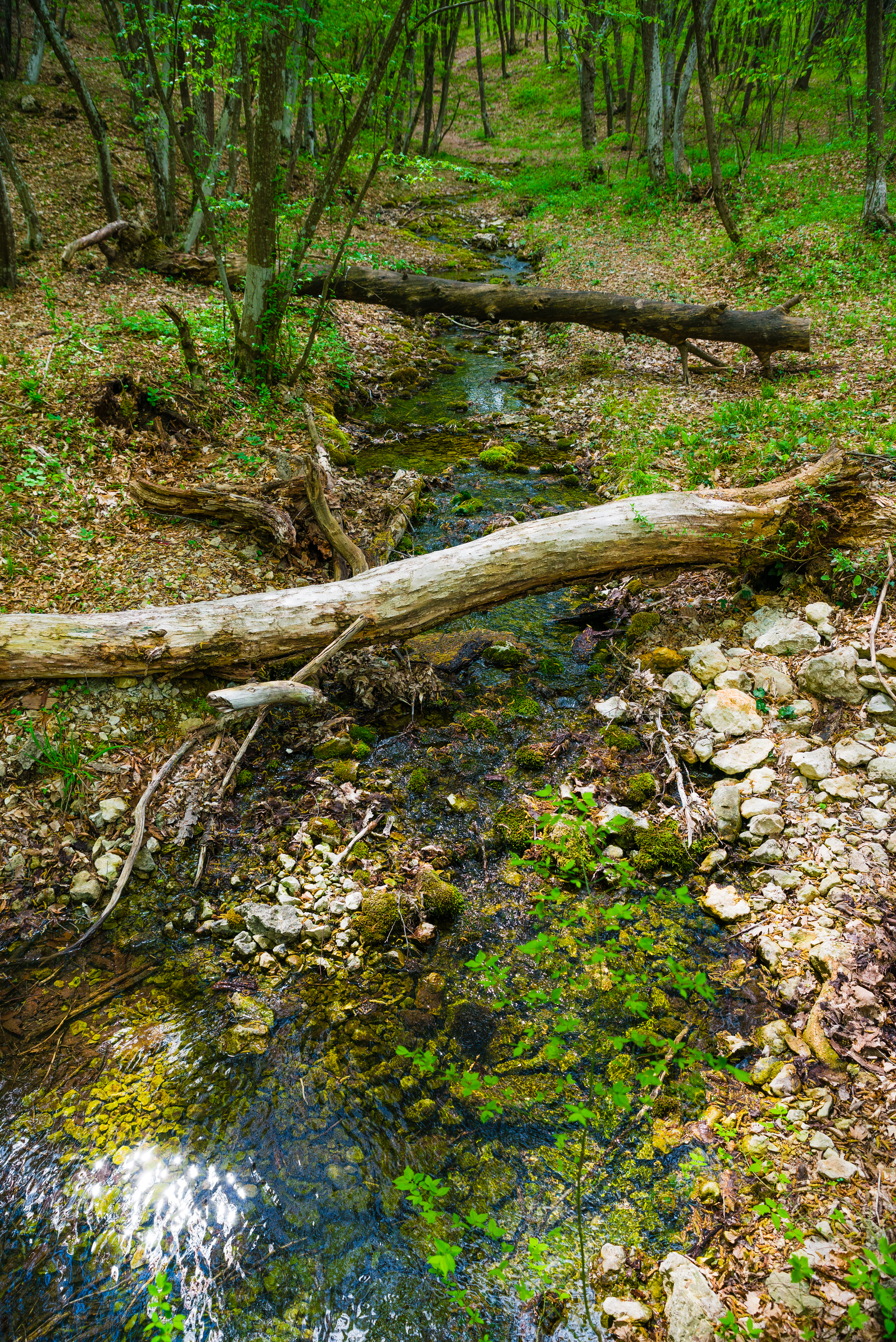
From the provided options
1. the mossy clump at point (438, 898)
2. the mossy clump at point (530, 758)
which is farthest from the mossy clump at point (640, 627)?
the mossy clump at point (438, 898)

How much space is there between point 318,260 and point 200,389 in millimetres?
2724

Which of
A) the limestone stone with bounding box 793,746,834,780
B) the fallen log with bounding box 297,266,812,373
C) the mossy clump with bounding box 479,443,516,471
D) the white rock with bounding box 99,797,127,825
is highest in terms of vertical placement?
the fallen log with bounding box 297,266,812,373

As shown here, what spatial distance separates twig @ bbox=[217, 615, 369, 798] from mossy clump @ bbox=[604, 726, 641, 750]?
7.58 feet

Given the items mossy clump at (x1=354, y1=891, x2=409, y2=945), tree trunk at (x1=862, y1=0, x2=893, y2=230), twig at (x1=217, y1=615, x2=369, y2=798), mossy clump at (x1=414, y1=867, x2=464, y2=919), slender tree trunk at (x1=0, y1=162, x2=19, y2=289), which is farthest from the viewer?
tree trunk at (x1=862, y1=0, x2=893, y2=230)

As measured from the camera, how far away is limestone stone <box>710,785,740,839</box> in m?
4.55

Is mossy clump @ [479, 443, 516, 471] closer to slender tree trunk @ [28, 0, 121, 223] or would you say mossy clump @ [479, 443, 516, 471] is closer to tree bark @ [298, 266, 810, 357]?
tree bark @ [298, 266, 810, 357]

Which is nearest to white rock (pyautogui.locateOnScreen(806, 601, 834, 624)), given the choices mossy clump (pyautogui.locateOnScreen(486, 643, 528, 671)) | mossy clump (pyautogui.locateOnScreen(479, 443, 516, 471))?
mossy clump (pyautogui.locateOnScreen(486, 643, 528, 671))

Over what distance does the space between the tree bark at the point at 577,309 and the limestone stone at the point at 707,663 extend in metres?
6.69

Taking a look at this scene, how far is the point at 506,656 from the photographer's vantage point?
6496 mm

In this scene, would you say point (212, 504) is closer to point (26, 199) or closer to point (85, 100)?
point (26, 199)

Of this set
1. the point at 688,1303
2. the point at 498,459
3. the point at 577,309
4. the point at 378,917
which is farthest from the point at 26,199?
the point at 688,1303

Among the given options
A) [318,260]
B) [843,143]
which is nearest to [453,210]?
[843,143]

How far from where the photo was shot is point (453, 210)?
81.4 ft

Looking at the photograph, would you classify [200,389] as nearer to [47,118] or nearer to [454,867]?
[454,867]
